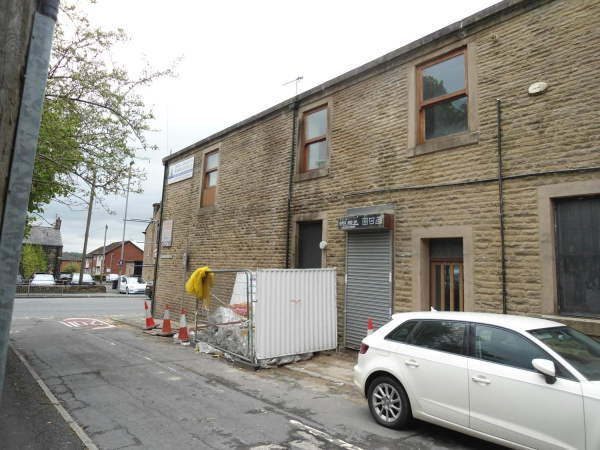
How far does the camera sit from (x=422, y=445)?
14.6 feet

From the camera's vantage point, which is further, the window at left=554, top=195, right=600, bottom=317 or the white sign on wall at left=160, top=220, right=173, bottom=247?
the white sign on wall at left=160, top=220, right=173, bottom=247

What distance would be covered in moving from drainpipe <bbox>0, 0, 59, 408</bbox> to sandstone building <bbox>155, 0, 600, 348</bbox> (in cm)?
694

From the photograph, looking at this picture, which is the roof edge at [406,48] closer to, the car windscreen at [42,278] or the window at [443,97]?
the window at [443,97]

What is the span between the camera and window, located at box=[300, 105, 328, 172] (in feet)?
35.8

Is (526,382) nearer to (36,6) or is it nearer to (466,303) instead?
(466,303)

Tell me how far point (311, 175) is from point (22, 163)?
359 inches

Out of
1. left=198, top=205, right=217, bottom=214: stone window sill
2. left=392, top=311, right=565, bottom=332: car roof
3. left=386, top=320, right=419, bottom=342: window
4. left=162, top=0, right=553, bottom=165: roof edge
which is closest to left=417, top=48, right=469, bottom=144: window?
left=162, top=0, right=553, bottom=165: roof edge

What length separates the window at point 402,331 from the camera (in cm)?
512

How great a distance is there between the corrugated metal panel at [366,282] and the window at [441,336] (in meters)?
3.64

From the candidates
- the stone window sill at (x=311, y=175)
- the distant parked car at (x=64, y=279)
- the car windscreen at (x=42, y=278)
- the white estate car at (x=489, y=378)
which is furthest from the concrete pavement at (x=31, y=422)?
the distant parked car at (x=64, y=279)

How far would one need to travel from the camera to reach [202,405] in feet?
18.7

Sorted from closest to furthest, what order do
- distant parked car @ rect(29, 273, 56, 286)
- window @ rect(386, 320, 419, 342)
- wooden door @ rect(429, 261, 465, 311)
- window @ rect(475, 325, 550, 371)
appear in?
window @ rect(475, 325, 550, 371) < window @ rect(386, 320, 419, 342) < wooden door @ rect(429, 261, 465, 311) < distant parked car @ rect(29, 273, 56, 286)

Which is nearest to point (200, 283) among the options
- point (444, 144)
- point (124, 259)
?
point (444, 144)

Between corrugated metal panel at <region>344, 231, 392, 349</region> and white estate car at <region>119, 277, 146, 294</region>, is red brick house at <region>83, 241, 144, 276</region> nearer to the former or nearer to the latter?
white estate car at <region>119, 277, 146, 294</region>
